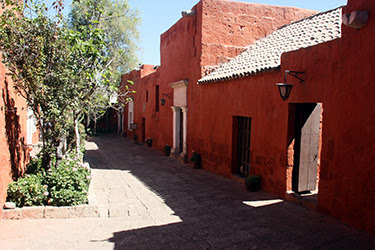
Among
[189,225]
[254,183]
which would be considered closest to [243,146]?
[254,183]

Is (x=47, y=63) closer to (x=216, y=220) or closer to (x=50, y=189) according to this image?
(x=50, y=189)

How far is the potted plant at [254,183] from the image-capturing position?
23.2 feet

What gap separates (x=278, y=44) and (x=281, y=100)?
3.39 metres

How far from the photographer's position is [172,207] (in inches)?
247

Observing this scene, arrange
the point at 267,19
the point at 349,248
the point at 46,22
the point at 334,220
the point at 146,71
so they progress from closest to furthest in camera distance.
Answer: the point at 349,248 → the point at 334,220 → the point at 46,22 → the point at 267,19 → the point at 146,71

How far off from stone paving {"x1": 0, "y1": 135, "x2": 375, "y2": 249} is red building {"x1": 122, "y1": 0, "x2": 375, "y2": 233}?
526mm

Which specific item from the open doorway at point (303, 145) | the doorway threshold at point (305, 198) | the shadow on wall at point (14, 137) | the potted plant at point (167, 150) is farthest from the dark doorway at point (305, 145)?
the potted plant at point (167, 150)

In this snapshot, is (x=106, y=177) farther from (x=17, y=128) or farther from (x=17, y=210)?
(x=17, y=210)

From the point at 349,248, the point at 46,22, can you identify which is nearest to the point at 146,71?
the point at 46,22

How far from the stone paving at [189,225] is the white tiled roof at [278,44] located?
316cm

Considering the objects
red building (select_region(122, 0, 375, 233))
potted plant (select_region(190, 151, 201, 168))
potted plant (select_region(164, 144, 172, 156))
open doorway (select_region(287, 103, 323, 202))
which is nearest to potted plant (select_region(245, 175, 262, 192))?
red building (select_region(122, 0, 375, 233))

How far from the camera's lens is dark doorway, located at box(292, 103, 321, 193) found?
6.35m

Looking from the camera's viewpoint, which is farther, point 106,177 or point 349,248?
point 106,177

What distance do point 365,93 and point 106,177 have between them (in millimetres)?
7427
